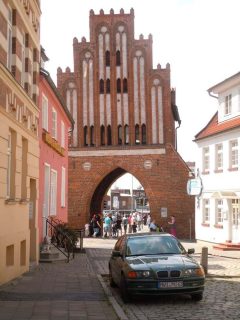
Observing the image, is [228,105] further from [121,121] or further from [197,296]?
[197,296]

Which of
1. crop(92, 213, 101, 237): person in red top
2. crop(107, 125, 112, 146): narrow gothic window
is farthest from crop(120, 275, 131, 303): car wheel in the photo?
crop(107, 125, 112, 146): narrow gothic window

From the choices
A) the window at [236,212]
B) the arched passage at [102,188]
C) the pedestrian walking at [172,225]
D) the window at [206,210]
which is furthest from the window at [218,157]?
the arched passage at [102,188]

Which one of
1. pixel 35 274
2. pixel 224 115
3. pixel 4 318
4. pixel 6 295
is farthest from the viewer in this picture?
pixel 224 115

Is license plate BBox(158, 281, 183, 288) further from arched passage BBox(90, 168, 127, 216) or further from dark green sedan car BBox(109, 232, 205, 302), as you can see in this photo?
arched passage BBox(90, 168, 127, 216)

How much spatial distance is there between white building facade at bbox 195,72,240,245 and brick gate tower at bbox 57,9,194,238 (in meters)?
7.94

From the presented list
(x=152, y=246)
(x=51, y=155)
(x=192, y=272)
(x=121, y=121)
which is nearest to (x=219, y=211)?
(x=51, y=155)

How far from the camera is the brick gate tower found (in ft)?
133

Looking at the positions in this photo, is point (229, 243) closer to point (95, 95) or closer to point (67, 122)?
point (67, 122)

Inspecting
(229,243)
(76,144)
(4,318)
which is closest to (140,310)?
(4,318)

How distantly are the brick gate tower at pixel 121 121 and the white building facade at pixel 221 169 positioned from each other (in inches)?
313

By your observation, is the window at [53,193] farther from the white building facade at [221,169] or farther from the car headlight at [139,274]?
the car headlight at [139,274]

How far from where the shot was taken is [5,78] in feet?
42.1

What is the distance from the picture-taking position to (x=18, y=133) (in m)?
14.6

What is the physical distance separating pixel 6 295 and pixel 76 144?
1189 inches
